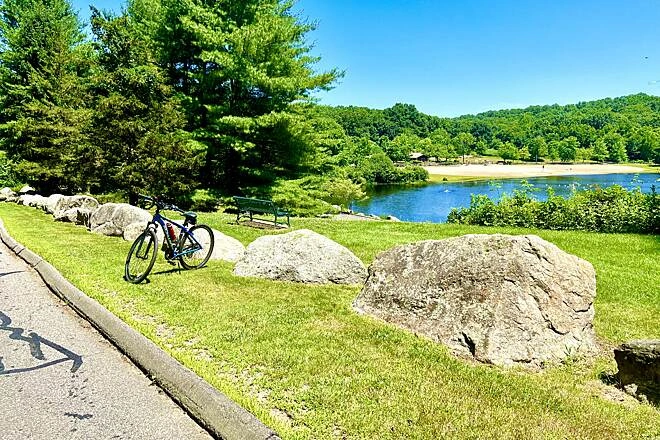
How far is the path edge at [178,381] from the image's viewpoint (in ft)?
9.76

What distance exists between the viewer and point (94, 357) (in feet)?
14.0

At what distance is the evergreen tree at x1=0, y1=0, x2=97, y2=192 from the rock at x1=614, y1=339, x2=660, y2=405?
16.5 metres

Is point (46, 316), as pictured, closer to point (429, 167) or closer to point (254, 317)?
point (254, 317)

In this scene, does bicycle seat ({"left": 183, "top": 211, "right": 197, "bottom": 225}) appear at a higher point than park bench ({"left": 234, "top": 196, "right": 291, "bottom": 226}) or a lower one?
higher

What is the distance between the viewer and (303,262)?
6.80m

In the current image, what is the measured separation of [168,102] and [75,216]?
562 cm

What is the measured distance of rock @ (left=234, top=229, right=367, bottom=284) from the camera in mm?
6723

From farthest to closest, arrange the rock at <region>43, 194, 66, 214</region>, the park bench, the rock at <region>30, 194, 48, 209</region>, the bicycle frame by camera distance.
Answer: the rock at <region>30, 194, 48, 209</region>
the rock at <region>43, 194, 66, 214</region>
the park bench
the bicycle frame

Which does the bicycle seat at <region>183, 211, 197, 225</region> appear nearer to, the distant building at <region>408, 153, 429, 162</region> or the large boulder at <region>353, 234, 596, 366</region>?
the large boulder at <region>353, 234, 596, 366</region>

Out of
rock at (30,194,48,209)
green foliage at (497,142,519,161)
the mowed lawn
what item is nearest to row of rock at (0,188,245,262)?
rock at (30,194,48,209)

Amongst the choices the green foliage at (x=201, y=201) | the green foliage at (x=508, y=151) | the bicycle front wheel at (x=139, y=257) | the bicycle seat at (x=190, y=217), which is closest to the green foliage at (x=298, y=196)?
the green foliage at (x=201, y=201)

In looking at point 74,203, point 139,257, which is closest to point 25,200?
point 74,203

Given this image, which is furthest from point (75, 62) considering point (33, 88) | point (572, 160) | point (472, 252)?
point (572, 160)

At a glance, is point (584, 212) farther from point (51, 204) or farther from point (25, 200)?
point (25, 200)
